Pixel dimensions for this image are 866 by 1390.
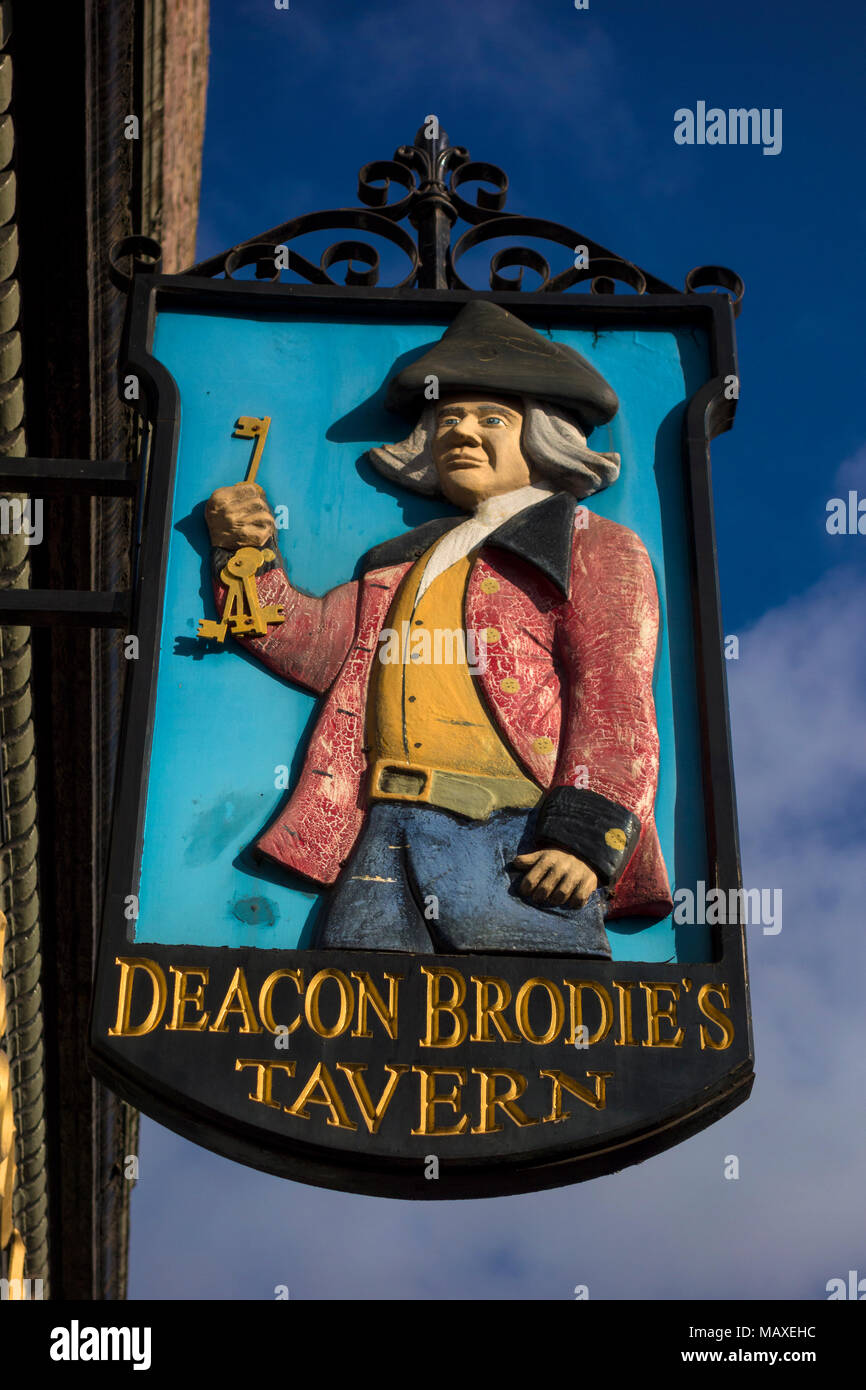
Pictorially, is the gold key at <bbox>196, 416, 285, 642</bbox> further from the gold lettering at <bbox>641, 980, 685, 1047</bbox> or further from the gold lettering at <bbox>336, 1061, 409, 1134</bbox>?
the gold lettering at <bbox>641, 980, 685, 1047</bbox>

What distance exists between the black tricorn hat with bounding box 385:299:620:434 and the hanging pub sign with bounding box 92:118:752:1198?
16 mm

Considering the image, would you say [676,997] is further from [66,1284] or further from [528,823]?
[66,1284]

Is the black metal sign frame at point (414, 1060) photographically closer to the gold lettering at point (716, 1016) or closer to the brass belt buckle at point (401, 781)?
the gold lettering at point (716, 1016)

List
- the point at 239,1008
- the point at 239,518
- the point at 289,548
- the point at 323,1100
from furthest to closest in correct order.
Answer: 1. the point at 289,548
2. the point at 239,518
3. the point at 239,1008
4. the point at 323,1100

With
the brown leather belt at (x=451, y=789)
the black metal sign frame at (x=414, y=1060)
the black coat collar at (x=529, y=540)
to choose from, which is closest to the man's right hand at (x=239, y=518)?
the black coat collar at (x=529, y=540)

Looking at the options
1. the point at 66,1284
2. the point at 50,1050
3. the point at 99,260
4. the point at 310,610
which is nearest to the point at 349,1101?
the point at 310,610

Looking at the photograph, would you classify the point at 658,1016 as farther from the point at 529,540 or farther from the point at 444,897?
the point at 529,540

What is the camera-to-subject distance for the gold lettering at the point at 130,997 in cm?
522

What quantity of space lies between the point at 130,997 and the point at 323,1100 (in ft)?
2.06

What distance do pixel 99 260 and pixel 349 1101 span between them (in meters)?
5.13

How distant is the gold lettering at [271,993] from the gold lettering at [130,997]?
0.28m

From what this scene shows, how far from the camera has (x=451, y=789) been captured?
19.3ft

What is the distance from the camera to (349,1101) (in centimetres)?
514

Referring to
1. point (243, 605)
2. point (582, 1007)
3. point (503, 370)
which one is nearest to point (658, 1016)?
point (582, 1007)
